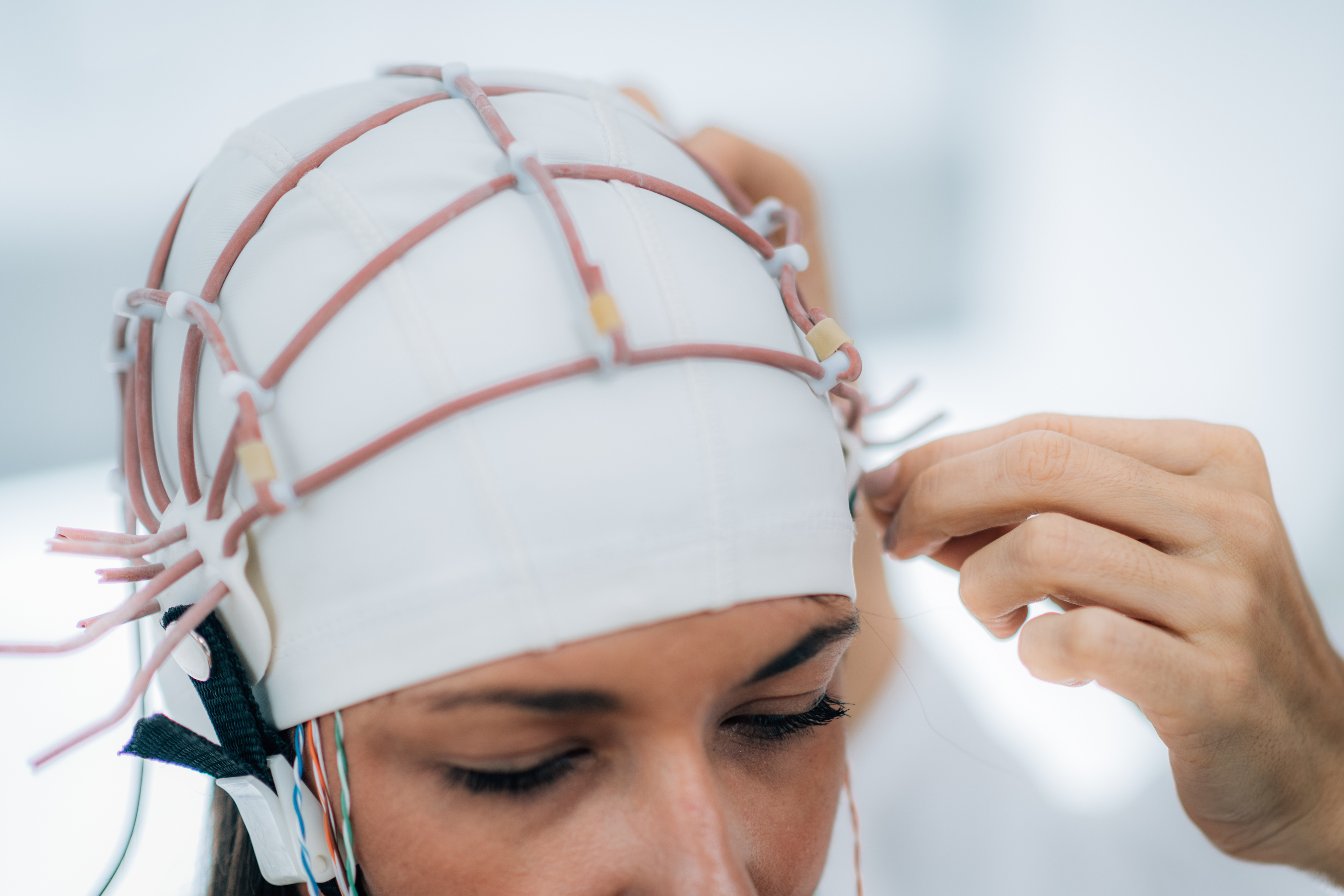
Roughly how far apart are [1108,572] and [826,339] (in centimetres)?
34

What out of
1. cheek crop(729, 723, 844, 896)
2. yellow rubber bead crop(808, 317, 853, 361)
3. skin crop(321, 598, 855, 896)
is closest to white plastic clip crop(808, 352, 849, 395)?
yellow rubber bead crop(808, 317, 853, 361)

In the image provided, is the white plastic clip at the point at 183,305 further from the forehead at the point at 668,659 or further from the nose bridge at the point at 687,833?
the nose bridge at the point at 687,833

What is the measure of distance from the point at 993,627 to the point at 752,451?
40cm

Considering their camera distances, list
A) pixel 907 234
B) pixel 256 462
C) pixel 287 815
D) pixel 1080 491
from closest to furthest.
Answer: pixel 256 462 → pixel 287 815 → pixel 1080 491 → pixel 907 234

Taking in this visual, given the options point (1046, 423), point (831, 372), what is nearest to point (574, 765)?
point (831, 372)

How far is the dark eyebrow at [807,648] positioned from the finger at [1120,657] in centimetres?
19

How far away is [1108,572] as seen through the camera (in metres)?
0.84

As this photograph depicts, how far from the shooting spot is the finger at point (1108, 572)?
84 cm

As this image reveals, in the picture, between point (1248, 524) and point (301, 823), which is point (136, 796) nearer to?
point (301, 823)

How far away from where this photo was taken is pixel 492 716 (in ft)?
2.19

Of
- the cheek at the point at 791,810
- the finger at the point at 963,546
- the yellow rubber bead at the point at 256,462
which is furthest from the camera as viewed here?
the finger at the point at 963,546

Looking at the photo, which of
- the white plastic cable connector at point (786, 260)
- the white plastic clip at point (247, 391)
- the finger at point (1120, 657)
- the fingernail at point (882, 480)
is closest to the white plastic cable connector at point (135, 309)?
the white plastic clip at point (247, 391)

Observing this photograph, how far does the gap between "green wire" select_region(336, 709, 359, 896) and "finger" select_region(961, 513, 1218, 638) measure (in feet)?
2.00

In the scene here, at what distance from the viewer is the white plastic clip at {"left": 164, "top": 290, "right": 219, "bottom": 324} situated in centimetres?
74
